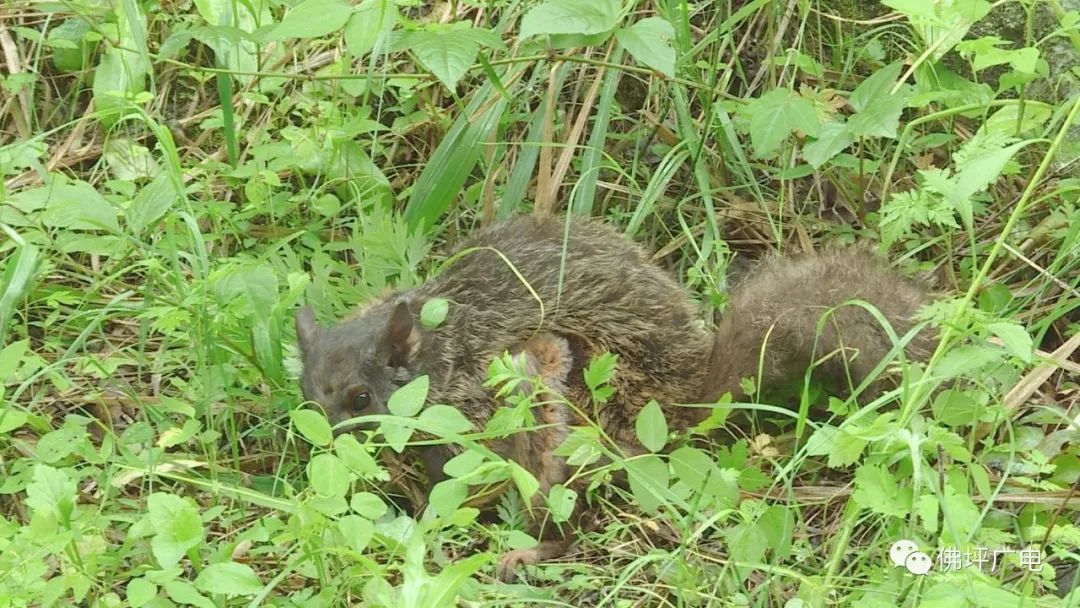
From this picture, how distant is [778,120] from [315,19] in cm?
140

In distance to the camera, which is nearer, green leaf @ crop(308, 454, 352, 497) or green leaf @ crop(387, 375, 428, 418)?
green leaf @ crop(308, 454, 352, 497)

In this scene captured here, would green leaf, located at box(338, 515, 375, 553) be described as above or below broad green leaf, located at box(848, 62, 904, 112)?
below

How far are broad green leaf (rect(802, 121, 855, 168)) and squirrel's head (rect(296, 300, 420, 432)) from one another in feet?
4.11

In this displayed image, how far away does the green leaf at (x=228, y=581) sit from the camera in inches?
104

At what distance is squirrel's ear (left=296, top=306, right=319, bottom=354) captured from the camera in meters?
3.78

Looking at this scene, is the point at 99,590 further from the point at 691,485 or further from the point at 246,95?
the point at 246,95

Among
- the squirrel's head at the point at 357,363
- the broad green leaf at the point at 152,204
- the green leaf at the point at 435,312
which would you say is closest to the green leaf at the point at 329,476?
the green leaf at the point at 435,312

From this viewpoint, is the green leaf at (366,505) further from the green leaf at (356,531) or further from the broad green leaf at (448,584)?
the broad green leaf at (448,584)

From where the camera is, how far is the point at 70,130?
5062 mm

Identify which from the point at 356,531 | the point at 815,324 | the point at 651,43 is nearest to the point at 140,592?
the point at 356,531

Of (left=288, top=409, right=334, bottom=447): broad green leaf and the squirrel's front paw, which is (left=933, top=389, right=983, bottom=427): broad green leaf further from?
(left=288, top=409, right=334, bottom=447): broad green leaf

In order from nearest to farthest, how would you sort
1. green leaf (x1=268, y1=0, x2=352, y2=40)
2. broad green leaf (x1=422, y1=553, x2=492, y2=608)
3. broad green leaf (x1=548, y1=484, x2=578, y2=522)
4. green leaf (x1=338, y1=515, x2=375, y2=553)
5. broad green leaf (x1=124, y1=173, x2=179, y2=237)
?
broad green leaf (x1=422, y1=553, x2=492, y2=608) → green leaf (x1=338, y1=515, x2=375, y2=553) → broad green leaf (x1=548, y1=484, x2=578, y2=522) → green leaf (x1=268, y1=0, x2=352, y2=40) → broad green leaf (x1=124, y1=173, x2=179, y2=237)

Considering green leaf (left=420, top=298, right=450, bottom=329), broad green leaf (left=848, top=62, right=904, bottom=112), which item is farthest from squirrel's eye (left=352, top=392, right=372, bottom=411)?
broad green leaf (left=848, top=62, right=904, bottom=112)

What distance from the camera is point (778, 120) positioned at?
3770 millimetres
